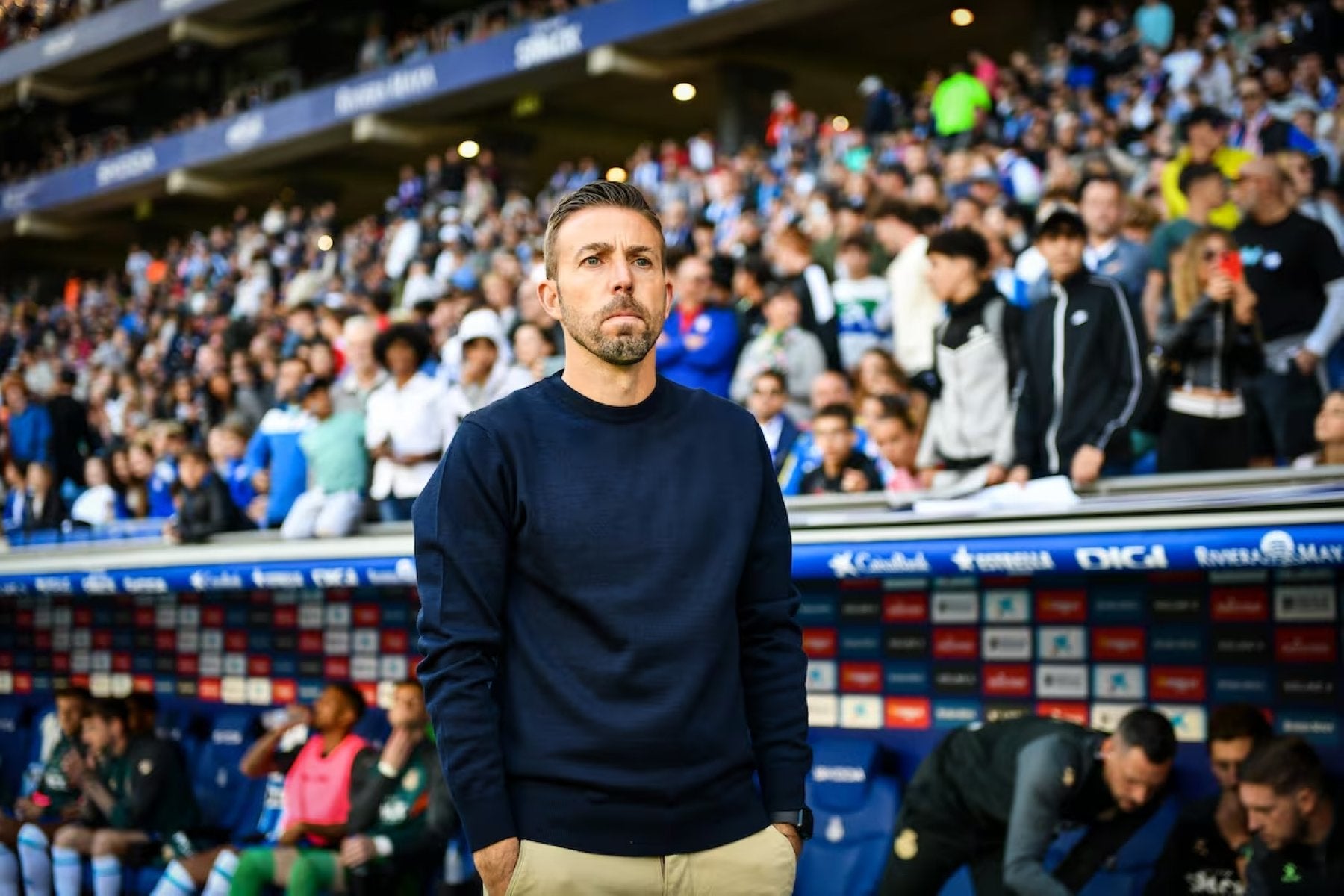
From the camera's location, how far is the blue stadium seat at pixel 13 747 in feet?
36.3

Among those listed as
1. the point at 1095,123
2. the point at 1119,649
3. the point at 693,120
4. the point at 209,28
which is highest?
the point at 209,28

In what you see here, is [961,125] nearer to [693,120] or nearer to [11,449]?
[11,449]

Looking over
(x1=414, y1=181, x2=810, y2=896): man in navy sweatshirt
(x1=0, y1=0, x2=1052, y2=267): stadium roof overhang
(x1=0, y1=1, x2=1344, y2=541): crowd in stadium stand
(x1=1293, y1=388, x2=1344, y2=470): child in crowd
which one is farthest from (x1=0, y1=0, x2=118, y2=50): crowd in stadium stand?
(x1=414, y1=181, x2=810, y2=896): man in navy sweatshirt

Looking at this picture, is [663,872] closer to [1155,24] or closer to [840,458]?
[840,458]

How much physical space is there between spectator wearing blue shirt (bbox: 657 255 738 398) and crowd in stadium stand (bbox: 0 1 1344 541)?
16mm

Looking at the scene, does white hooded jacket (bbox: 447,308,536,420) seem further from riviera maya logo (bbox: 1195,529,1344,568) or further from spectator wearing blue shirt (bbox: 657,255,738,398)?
riviera maya logo (bbox: 1195,529,1344,568)

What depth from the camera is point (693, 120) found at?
2473cm

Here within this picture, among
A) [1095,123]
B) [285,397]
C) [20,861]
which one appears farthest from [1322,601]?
[20,861]

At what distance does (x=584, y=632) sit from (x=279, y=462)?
263 inches

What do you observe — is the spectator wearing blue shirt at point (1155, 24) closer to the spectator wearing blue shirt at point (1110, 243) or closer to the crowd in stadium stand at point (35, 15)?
the spectator wearing blue shirt at point (1110, 243)

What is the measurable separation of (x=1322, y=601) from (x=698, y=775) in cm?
414

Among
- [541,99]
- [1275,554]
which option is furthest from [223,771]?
[541,99]

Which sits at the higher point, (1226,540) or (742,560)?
(742,560)

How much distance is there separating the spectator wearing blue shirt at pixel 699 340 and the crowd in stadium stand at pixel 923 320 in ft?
0.05
